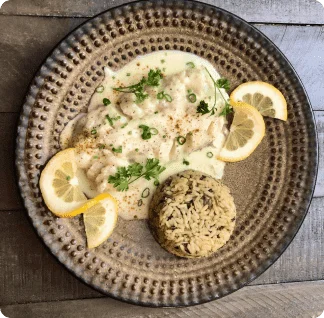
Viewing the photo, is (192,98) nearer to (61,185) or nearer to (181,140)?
(181,140)

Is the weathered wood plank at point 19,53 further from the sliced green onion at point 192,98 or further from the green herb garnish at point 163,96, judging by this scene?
the sliced green onion at point 192,98

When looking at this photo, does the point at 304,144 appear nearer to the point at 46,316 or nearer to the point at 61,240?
the point at 61,240

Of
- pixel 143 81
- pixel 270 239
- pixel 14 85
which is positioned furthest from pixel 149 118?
pixel 270 239

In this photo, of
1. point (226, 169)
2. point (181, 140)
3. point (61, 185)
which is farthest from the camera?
point (226, 169)

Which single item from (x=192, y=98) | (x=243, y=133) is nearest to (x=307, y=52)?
(x=243, y=133)

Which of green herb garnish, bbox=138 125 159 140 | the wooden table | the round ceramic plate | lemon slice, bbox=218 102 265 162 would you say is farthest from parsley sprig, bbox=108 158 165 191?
the wooden table
